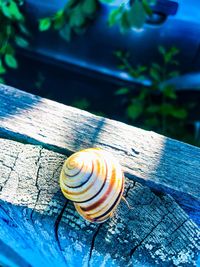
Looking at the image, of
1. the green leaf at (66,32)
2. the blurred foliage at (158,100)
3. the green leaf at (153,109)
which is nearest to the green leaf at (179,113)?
the blurred foliage at (158,100)

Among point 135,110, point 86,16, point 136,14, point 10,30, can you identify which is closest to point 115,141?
point 136,14

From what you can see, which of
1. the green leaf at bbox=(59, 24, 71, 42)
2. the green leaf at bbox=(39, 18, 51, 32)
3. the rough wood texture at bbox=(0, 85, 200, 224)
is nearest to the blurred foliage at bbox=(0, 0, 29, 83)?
the green leaf at bbox=(39, 18, 51, 32)

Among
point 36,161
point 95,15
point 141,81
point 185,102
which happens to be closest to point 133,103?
point 141,81

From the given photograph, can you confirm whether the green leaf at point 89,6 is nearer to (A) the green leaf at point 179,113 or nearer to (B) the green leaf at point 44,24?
(B) the green leaf at point 44,24

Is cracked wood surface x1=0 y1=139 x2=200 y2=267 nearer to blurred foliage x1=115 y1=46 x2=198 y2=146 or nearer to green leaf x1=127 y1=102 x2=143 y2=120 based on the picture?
blurred foliage x1=115 y1=46 x2=198 y2=146

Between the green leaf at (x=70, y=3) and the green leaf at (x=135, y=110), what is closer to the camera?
the green leaf at (x=70, y=3)

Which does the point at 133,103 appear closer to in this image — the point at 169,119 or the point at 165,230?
the point at 169,119
